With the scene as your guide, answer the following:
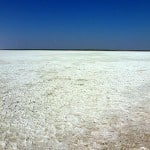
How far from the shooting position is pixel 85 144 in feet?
11.5

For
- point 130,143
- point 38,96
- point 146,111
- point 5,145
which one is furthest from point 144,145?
point 38,96

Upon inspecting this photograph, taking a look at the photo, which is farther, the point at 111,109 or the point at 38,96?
the point at 38,96

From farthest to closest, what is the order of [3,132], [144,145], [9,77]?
[9,77]
[3,132]
[144,145]

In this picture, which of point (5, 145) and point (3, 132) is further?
point (3, 132)

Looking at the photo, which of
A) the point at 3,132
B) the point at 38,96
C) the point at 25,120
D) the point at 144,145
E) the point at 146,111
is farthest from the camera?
the point at 38,96

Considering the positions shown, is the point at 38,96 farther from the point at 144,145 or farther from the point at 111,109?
the point at 144,145

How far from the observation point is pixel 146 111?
4859 mm

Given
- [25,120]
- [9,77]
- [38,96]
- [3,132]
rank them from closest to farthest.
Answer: [3,132] < [25,120] < [38,96] < [9,77]

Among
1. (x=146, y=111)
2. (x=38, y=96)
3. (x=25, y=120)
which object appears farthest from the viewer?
(x=38, y=96)

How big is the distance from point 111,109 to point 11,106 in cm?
204

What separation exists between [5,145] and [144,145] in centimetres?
193

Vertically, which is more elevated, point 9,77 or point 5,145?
point 9,77

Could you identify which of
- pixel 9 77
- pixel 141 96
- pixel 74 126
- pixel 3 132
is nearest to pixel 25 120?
pixel 3 132

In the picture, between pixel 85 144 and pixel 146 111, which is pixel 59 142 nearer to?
pixel 85 144
